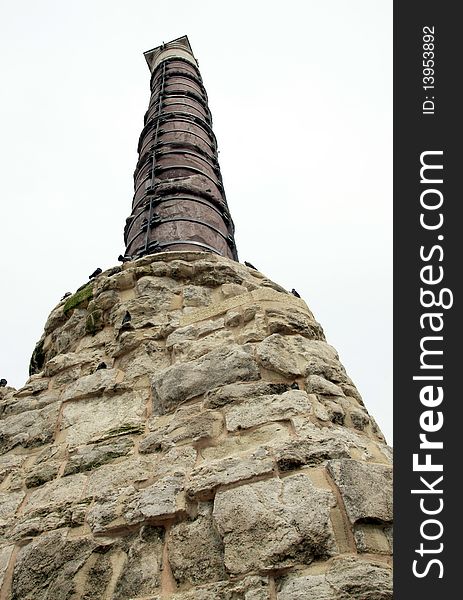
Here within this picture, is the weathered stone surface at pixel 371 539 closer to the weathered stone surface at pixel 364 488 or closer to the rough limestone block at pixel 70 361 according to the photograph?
the weathered stone surface at pixel 364 488

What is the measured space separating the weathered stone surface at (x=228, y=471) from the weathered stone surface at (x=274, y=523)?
48mm

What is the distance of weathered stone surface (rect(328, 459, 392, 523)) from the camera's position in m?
2.08

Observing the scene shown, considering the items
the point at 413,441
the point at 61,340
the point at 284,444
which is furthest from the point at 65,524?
the point at 61,340

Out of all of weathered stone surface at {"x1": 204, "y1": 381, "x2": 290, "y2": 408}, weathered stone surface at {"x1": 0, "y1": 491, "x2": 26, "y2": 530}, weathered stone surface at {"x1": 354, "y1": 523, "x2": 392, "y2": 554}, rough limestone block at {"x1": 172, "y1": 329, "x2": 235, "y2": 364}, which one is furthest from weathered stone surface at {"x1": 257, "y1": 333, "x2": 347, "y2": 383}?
weathered stone surface at {"x1": 0, "y1": 491, "x2": 26, "y2": 530}

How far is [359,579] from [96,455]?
131 cm

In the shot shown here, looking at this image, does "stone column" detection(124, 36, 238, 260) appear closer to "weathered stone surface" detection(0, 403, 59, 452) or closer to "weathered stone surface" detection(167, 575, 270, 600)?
"weathered stone surface" detection(0, 403, 59, 452)

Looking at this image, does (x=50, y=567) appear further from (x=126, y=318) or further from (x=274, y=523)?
(x=126, y=318)

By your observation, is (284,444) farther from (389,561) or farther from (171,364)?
(171,364)

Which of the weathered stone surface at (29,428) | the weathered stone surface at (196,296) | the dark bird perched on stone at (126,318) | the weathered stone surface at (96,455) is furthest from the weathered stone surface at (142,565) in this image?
the weathered stone surface at (196,296)

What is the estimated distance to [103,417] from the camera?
3.02m

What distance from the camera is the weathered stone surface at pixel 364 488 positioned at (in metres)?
2.08

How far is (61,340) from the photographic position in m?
3.99

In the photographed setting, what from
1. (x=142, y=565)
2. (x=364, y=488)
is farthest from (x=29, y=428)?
(x=364, y=488)

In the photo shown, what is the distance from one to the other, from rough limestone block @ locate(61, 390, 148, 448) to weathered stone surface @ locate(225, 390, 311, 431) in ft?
1.51
